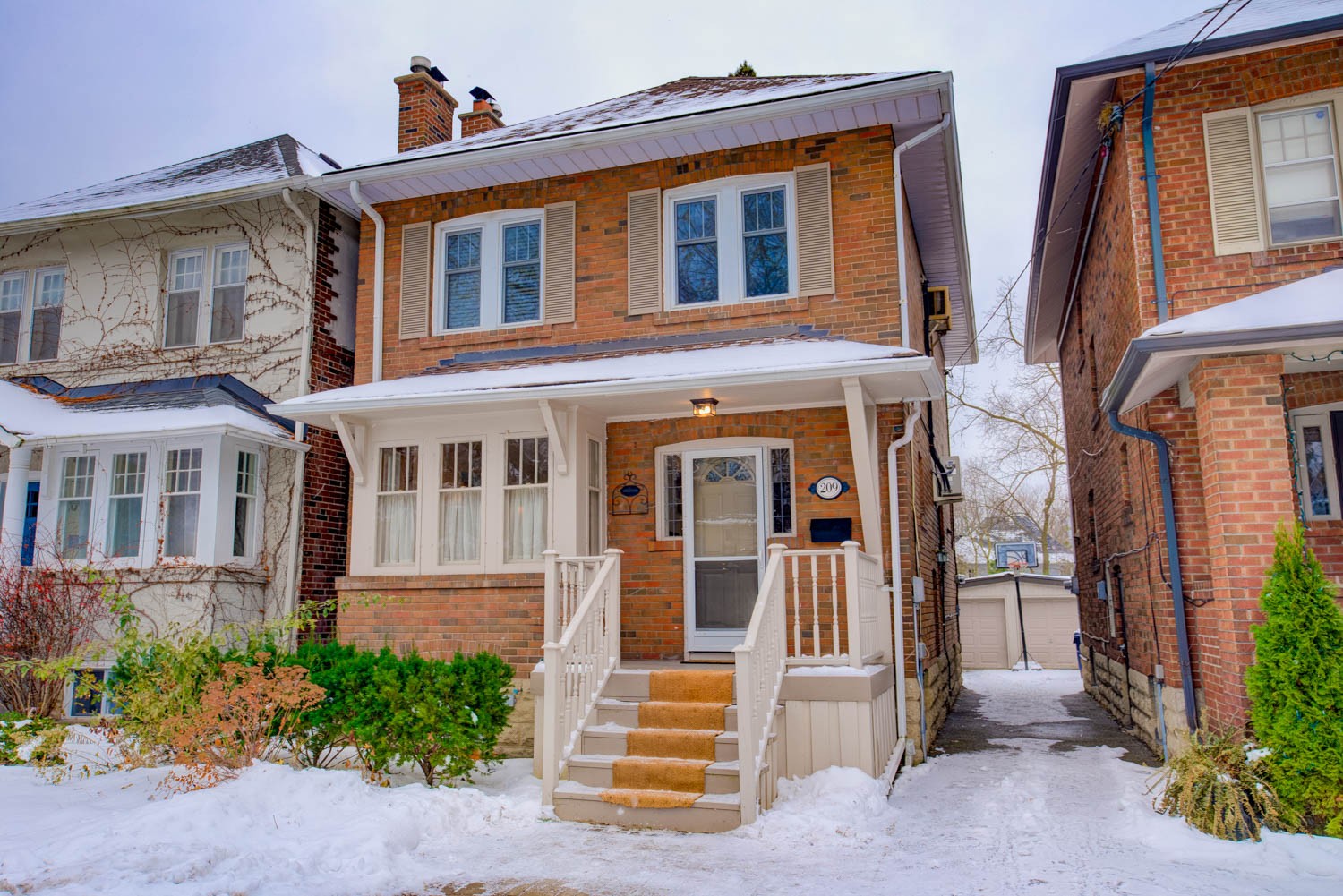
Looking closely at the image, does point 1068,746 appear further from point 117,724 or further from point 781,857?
point 117,724

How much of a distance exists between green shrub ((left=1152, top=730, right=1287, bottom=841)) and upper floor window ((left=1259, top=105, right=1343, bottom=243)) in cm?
413

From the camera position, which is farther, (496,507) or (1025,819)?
(496,507)

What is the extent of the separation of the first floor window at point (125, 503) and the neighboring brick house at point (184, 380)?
0.02 meters

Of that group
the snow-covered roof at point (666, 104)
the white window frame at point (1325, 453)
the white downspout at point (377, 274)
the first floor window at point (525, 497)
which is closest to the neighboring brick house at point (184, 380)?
the white downspout at point (377, 274)

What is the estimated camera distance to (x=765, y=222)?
31.5 feet

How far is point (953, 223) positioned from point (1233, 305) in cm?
511

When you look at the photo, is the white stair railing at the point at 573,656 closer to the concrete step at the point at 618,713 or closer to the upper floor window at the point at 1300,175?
the concrete step at the point at 618,713

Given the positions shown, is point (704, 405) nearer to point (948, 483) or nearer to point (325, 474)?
point (948, 483)

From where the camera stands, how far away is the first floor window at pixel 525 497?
31.8 feet

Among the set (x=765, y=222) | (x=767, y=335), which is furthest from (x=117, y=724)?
(x=765, y=222)

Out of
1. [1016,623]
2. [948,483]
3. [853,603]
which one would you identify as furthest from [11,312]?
[1016,623]

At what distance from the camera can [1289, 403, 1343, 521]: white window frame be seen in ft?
25.9

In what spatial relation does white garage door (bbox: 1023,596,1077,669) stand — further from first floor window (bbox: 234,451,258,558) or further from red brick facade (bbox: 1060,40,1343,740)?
first floor window (bbox: 234,451,258,558)

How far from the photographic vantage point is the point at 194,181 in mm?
12547
